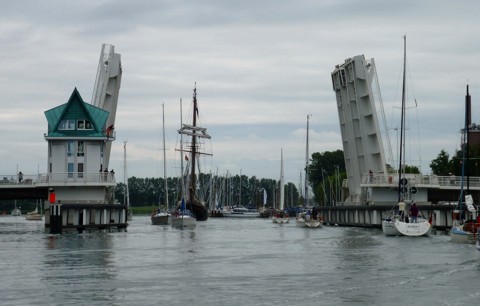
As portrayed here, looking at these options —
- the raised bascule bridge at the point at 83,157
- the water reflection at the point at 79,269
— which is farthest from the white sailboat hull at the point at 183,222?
the water reflection at the point at 79,269

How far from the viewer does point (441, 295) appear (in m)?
23.9

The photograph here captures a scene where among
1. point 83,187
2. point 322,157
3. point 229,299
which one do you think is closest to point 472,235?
point 229,299

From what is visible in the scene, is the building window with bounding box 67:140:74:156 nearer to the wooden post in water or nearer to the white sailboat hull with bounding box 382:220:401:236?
the wooden post in water

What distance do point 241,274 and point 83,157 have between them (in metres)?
37.4

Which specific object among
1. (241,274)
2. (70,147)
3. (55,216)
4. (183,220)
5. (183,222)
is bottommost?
(241,274)

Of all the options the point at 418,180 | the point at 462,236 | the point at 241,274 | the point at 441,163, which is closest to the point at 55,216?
the point at 462,236

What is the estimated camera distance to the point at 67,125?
2576 inches

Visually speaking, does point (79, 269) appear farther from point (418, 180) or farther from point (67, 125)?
point (418, 180)

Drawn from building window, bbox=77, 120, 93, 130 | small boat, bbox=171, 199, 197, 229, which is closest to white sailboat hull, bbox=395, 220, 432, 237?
building window, bbox=77, 120, 93, 130

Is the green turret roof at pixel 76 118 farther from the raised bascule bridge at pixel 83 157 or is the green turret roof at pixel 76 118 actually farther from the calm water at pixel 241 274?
the calm water at pixel 241 274

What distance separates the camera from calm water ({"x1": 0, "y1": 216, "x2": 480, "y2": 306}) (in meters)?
23.4

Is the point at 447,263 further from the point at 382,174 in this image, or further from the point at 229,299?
the point at 382,174

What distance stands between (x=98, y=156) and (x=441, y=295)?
1738 inches

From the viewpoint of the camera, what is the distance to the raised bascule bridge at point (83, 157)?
2484 inches
